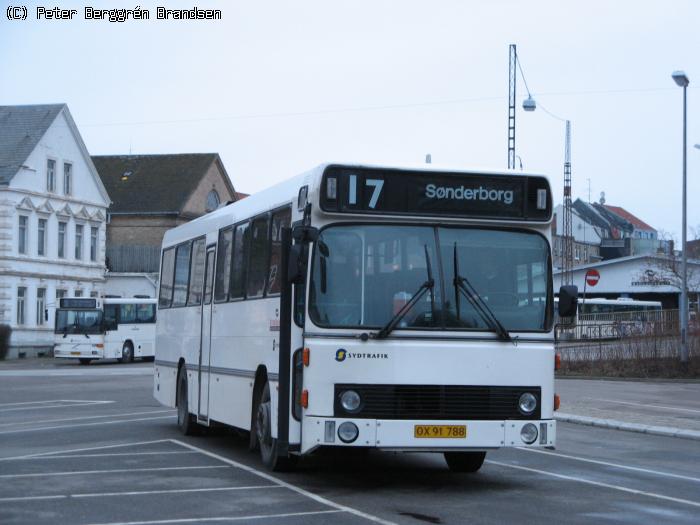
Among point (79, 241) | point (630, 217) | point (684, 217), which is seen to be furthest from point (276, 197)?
point (630, 217)

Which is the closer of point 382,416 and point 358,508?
point 358,508

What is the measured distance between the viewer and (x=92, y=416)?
24391mm

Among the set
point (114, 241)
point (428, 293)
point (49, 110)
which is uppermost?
point (49, 110)

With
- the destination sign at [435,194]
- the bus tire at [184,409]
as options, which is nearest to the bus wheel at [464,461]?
the destination sign at [435,194]

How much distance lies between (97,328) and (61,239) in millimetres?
12743

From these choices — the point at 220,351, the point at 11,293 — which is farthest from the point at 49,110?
the point at 220,351

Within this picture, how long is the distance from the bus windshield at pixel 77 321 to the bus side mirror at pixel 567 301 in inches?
1856

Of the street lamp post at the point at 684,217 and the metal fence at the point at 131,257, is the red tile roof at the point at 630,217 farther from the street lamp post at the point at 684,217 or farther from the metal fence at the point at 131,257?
the street lamp post at the point at 684,217

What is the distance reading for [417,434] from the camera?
483 inches

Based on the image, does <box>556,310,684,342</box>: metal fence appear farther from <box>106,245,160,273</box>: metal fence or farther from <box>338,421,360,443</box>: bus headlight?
<box>106,245,160,273</box>: metal fence

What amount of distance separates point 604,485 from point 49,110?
58.8m

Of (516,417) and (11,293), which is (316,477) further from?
(11,293)

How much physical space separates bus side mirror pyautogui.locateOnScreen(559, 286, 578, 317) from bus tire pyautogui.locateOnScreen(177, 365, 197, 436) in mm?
7547

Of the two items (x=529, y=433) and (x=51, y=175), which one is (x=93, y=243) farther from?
(x=529, y=433)
